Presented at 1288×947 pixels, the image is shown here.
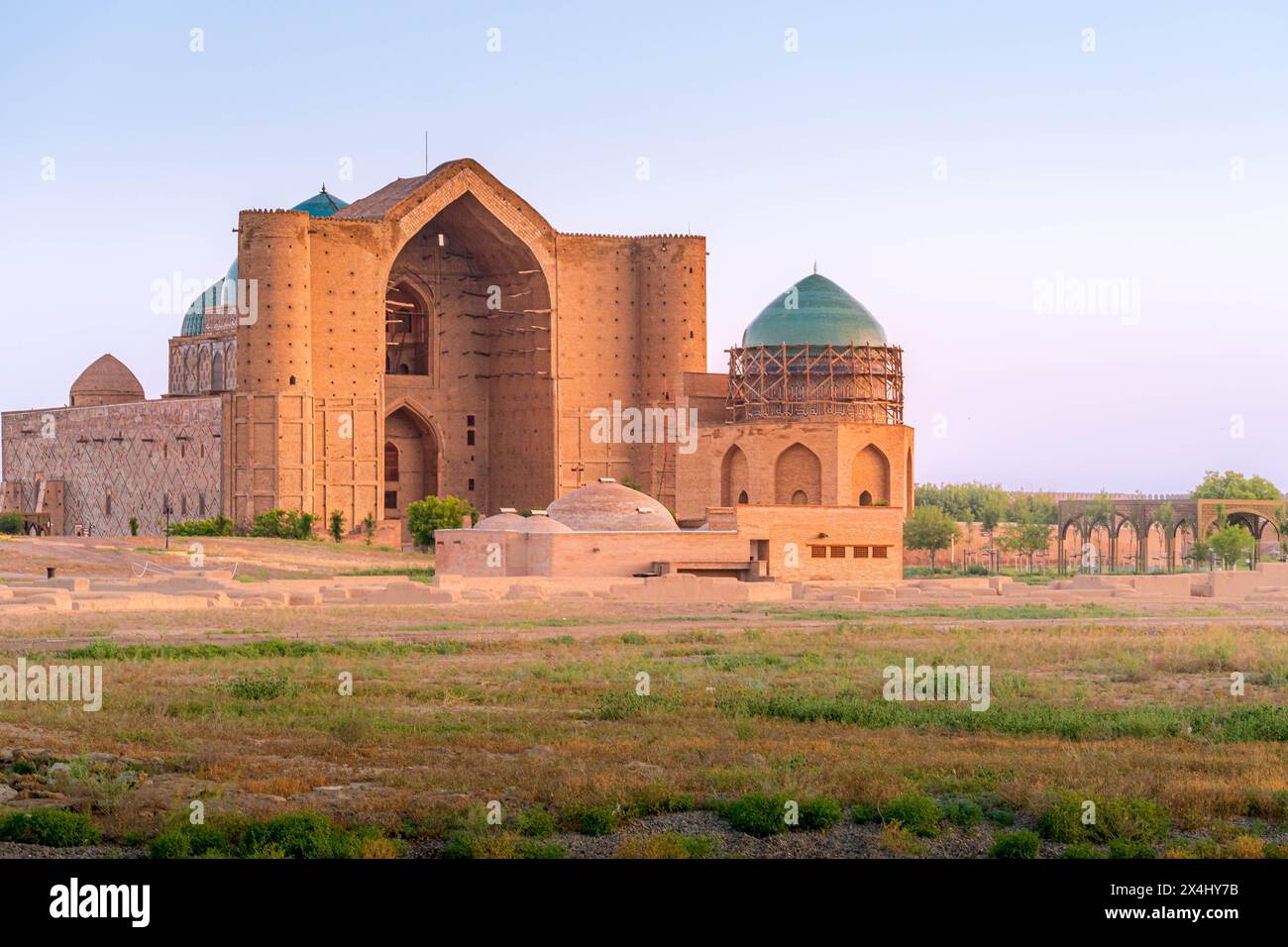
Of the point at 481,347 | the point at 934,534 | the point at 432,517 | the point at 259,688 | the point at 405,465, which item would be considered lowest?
the point at 259,688

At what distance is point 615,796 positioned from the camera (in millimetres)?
11875

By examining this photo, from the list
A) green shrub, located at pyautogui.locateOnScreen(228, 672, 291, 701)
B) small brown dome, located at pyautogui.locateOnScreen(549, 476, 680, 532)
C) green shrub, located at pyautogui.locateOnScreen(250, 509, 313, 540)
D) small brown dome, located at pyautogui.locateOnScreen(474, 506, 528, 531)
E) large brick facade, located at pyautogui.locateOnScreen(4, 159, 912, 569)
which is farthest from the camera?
large brick facade, located at pyautogui.locateOnScreen(4, 159, 912, 569)

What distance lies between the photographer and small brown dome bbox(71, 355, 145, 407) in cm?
7862

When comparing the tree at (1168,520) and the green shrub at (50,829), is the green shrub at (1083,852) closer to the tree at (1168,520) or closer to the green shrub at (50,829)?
the green shrub at (50,829)

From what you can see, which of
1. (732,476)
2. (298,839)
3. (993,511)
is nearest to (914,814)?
(298,839)

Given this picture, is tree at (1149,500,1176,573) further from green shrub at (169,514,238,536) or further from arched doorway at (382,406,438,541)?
green shrub at (169,514,238,536)

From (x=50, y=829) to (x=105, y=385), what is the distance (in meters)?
71.9

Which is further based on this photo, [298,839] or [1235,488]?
[1235,488]

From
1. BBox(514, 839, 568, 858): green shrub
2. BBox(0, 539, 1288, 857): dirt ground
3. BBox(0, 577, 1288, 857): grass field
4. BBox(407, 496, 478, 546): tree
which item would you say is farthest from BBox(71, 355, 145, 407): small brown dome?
BBox(514, 839, 568, 858): green shrub

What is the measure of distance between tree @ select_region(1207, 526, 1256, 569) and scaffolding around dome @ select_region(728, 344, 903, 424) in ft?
38.4

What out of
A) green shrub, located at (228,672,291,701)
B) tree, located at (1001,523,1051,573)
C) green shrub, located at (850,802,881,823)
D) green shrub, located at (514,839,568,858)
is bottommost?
green shrub, located at (850,802,881,823)

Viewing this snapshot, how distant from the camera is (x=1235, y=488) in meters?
85.4

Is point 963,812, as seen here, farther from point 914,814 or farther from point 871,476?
point 871,476
